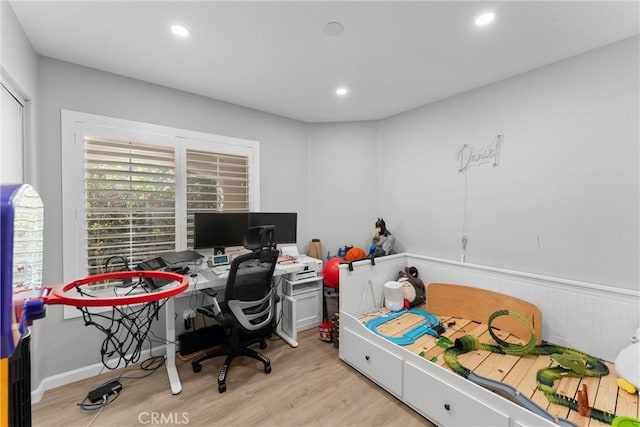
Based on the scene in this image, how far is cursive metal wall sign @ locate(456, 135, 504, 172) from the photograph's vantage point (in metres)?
2.59

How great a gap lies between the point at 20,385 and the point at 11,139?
176 centimetres

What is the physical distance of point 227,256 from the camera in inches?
111

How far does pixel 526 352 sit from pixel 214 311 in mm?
2447

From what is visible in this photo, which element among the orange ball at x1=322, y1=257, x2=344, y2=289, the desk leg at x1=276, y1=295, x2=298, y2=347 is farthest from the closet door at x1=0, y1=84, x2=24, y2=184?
the orange ball at x1=322, y1=257, x2=344, y2=289

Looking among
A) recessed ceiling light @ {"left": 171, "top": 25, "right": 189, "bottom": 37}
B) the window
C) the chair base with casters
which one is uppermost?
recessed ceiling light @ {"left": 171, "top": 25, "right": 189, "bottom": 37}

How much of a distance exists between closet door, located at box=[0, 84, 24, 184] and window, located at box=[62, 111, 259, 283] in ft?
0.94

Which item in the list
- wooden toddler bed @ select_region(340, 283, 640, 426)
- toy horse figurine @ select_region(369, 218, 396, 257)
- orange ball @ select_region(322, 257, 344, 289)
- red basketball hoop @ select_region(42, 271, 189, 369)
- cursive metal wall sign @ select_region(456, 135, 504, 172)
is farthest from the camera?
toy horse figurine @ select_region(369, 218, 396, 257)

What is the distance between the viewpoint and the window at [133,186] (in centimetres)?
222

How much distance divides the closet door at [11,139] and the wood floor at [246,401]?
1.67 m

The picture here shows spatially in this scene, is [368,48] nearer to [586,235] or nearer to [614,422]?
[586,235]

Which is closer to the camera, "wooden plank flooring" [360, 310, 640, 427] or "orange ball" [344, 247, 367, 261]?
"wooden plank flooring" [360, 310, 640, 427]

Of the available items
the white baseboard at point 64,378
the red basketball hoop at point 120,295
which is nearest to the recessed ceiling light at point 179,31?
the red basketball hoop at point 120,295

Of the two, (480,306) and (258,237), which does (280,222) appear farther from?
(480,306)

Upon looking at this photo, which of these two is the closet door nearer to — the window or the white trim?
the window
